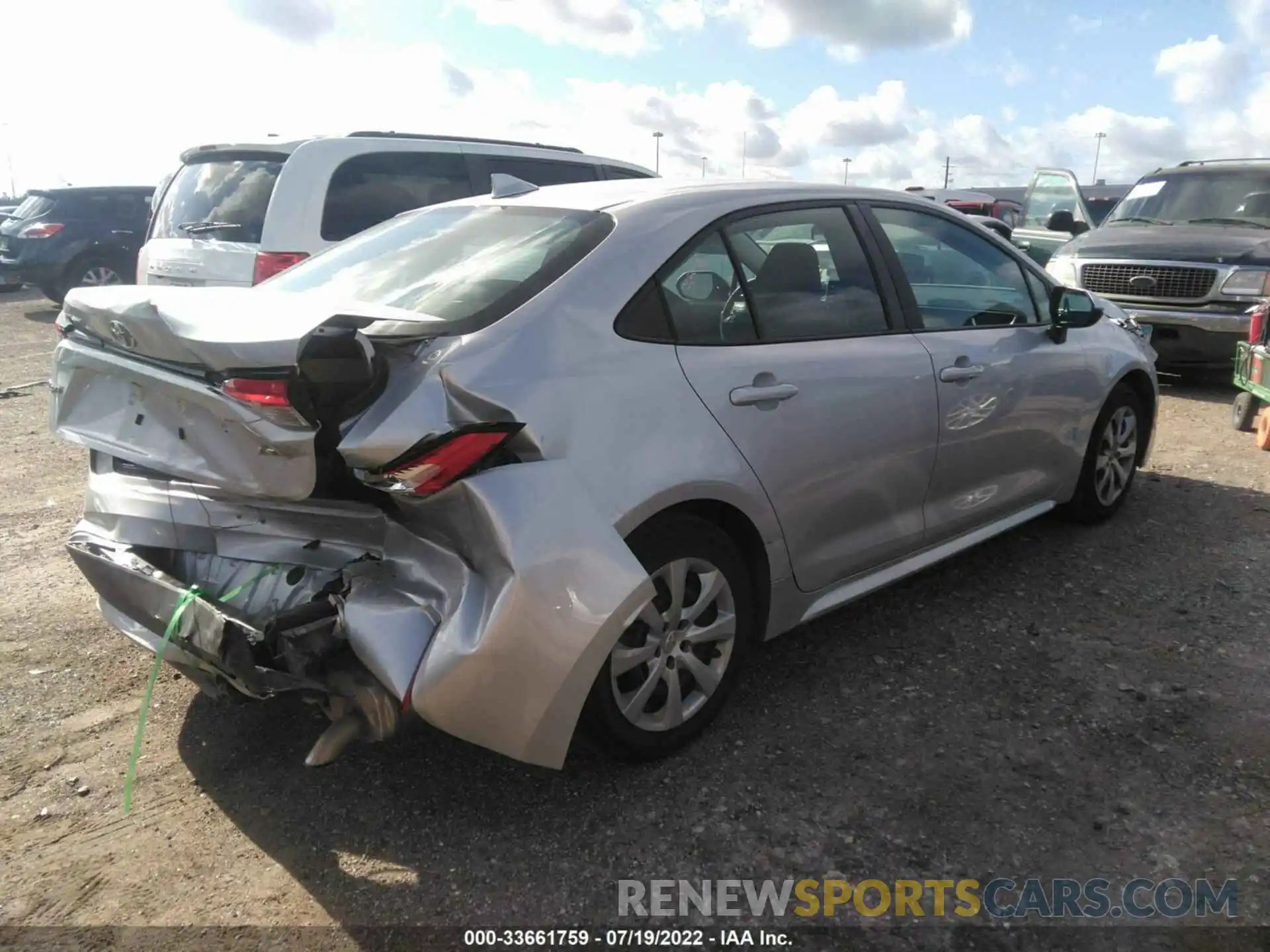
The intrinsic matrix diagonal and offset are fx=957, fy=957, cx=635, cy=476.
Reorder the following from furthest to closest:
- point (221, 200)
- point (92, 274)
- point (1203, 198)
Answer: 1. point (92, 274)
2. point (1203, 198)
3. point (221, 200)

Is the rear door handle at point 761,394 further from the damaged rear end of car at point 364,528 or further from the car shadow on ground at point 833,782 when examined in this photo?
the car shadow on ground at point 833,782

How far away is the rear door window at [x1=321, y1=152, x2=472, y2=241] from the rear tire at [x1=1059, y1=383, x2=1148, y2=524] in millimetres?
4104

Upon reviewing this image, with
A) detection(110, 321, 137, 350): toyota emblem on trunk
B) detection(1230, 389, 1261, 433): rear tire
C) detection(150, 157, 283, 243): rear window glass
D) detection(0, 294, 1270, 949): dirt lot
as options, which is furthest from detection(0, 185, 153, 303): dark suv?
detection(1230, 389, 1261, 433): rear tire

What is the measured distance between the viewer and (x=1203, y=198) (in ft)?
30.3

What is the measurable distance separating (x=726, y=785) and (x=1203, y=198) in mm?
9047

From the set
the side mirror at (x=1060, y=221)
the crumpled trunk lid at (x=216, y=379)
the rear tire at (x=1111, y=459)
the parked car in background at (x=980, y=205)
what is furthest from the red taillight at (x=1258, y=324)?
the parked car in background at (x=980, y=205)

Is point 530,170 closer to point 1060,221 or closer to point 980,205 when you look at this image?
point 1060,221

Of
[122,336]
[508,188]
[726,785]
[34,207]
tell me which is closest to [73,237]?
[34,207]

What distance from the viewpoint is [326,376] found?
228 cm

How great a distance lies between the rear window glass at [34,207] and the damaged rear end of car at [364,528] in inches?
547

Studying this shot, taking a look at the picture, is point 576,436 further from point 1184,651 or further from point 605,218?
point 1184,651

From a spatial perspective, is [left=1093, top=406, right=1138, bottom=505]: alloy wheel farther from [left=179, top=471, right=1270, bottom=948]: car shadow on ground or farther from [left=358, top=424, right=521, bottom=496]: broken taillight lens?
[left=358, top=424, right=521, bottom=496]: broken taillight lens

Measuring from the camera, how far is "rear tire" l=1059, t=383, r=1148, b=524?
469 cm

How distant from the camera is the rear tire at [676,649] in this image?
8.63 feet
